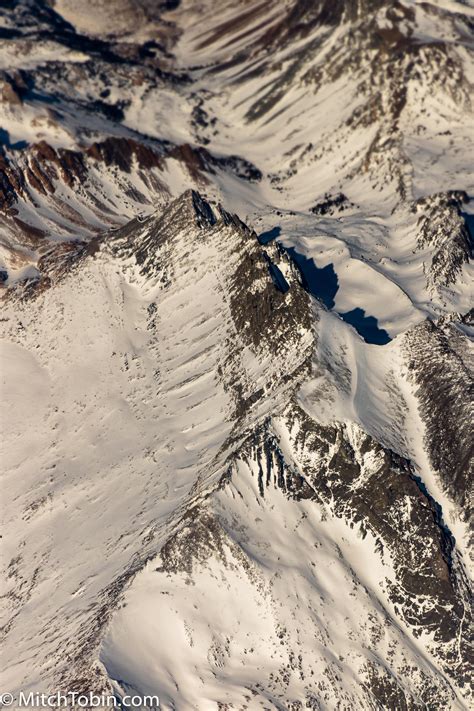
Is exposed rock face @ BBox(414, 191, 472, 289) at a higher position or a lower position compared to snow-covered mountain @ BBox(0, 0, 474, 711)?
higher

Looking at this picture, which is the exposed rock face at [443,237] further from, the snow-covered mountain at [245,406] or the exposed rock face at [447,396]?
the exposed rock face at [447,396]

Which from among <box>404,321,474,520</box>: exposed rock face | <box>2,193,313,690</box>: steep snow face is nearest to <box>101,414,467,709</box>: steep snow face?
<box>2,193,313,690</box>: steep snow face

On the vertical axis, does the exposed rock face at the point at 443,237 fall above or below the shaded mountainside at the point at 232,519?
above

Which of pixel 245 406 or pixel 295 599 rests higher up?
pixel 245 406

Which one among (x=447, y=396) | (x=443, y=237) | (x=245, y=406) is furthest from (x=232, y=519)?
(x=443, y=237)

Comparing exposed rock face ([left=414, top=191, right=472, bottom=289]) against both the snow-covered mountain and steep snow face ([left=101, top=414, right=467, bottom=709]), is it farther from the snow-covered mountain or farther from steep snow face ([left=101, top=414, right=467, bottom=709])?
steep snow face ([left=101, top=414, right=467, bottom=709])

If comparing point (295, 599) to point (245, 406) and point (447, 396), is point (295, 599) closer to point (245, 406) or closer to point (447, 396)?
point (245, 406)

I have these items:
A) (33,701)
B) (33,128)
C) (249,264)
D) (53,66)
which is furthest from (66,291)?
(53,66)

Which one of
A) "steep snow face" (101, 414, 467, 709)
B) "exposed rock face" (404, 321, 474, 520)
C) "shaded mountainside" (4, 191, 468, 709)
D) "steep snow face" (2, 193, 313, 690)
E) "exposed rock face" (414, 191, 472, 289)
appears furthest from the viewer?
"exposed rock face" (414, 191, 472, 289)

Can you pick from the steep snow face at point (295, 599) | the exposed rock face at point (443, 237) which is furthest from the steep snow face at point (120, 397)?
the exposed rock face at point (443, 237)
